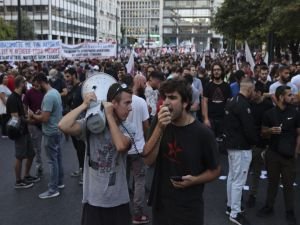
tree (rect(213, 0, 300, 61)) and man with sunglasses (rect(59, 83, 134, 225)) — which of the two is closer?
man with sunglasses (rect(59, 83, 134, 225))

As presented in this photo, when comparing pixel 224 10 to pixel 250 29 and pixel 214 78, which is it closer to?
pixel 250 29

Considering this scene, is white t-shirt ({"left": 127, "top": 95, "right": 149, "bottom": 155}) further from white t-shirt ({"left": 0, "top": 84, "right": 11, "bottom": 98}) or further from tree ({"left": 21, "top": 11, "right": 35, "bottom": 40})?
tree ({"left": 21, "top": 11, "right": 35, "bottom": 40})

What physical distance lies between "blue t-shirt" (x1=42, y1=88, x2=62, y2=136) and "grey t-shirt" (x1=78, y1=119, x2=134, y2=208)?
2984 mm

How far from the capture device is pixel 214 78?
8.44m

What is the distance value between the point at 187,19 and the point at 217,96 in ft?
433

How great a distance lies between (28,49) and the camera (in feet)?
56.6

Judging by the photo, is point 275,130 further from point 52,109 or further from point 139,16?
point 139,16

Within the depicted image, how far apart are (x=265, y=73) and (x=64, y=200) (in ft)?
15.8

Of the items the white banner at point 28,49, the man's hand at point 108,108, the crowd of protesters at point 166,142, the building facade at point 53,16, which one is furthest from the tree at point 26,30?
the man's hand at point 108,108

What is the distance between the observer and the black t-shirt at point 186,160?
327 cm

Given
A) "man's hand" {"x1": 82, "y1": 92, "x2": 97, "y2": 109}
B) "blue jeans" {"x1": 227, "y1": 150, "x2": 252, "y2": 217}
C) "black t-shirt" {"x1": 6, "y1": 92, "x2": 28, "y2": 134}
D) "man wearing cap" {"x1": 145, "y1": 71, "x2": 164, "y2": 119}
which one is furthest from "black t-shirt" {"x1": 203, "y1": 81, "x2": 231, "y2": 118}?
"man's hand" {"x1": 82, "y1": 92, "x2": 97, "y2": 109}

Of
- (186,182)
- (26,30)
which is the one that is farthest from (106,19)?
(186,182)

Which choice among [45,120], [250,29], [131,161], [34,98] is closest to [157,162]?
[131,161]

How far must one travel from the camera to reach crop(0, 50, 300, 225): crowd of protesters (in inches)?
130
